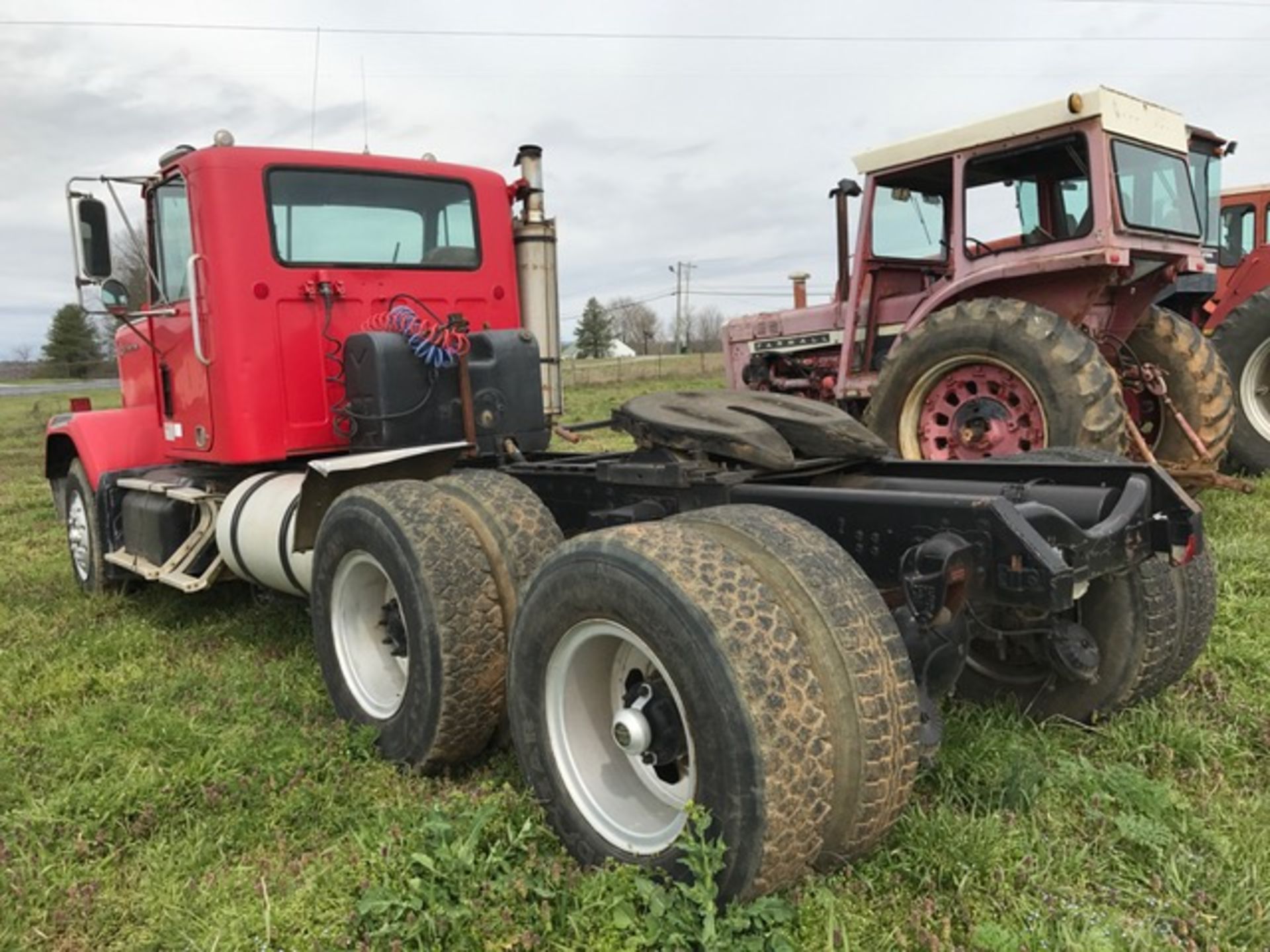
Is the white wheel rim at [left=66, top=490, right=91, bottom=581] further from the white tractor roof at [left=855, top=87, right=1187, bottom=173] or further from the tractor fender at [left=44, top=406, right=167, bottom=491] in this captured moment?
the white tractor roof at [left=855, top=87, right=1187, bottom=173]

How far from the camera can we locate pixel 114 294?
499cm

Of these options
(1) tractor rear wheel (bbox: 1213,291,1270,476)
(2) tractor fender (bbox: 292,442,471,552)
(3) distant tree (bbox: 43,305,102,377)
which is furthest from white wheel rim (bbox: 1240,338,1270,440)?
(3) distant tree (bbox: 43,305,102,377)

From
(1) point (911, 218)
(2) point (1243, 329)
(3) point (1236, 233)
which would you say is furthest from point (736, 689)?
(3) point (1236, 233)

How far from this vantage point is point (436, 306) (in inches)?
198

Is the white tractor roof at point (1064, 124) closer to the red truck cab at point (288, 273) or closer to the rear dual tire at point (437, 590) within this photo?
the red truck cab at point (288, 273)

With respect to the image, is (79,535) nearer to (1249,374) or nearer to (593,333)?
(1249,374)

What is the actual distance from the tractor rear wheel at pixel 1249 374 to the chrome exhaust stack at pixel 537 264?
5788mm

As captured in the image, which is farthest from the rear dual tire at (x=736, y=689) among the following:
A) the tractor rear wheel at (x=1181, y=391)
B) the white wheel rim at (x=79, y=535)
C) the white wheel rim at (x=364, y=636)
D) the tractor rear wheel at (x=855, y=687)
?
the tractor rear wheel at (x=1181, y=391)

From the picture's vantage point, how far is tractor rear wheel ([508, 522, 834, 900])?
6.63 feet

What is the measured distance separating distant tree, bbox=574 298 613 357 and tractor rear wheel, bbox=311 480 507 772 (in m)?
81.6

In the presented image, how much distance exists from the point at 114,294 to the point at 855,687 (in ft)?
14.9

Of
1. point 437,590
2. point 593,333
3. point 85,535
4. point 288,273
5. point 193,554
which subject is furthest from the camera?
point 593,333

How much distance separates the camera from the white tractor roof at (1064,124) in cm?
581

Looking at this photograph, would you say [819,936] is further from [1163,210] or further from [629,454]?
[1163,210]
